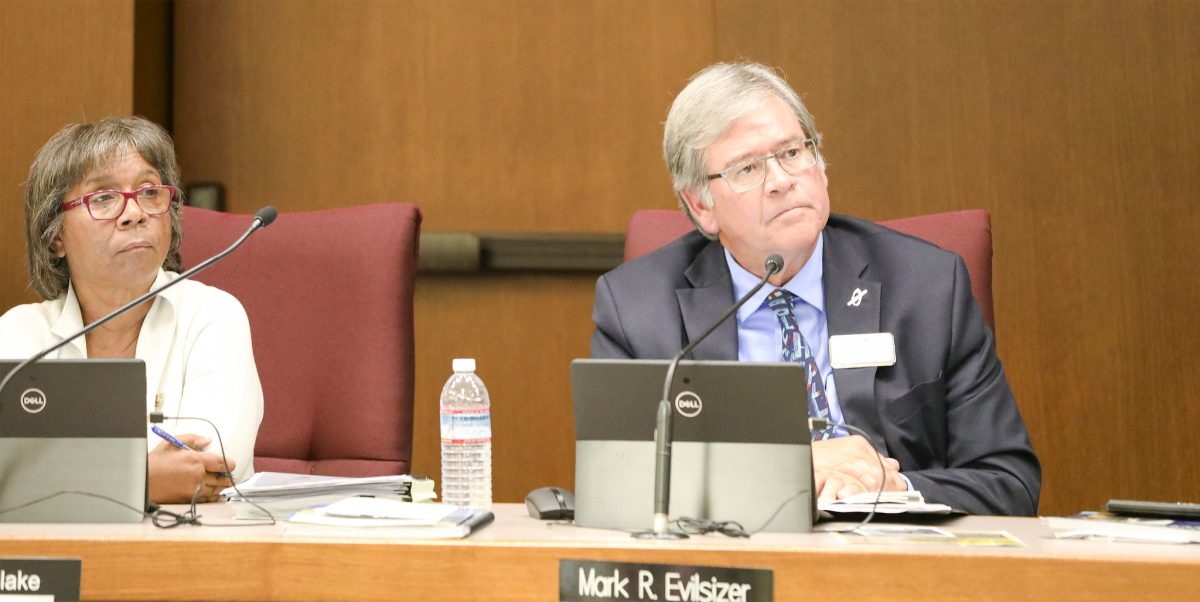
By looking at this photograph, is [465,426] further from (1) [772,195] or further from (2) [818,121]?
(2) [818,121]

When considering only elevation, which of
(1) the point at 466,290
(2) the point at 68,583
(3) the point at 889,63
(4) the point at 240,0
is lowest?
(2) the point at 68,583

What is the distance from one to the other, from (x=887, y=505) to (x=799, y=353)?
612 mm

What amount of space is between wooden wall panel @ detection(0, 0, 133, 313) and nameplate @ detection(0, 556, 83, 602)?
1.81 metres

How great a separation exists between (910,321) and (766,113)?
45 cm

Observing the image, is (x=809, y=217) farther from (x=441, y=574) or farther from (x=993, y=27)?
(x=993, y=27)

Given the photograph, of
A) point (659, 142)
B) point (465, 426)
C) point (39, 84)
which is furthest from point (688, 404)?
point (39, 84)

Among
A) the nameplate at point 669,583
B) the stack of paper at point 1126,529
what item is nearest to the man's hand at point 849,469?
the stack of paper at point 1126,529

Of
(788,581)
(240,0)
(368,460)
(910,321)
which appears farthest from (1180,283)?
(240,0)

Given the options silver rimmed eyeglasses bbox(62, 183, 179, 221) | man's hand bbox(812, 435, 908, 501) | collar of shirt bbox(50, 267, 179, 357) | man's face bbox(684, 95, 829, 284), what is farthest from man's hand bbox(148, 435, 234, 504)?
man's face bbox(684, 95, 829, 284)

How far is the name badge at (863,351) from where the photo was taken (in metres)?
1.96

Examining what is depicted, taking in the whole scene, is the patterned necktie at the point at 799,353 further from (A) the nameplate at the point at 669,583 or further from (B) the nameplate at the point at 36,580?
(B) the nameplate at the point at 36,580

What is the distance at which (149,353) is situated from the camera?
2.16 metres

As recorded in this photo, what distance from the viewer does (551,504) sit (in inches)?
57.2

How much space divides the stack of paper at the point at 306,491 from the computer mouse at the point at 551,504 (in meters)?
0.19
